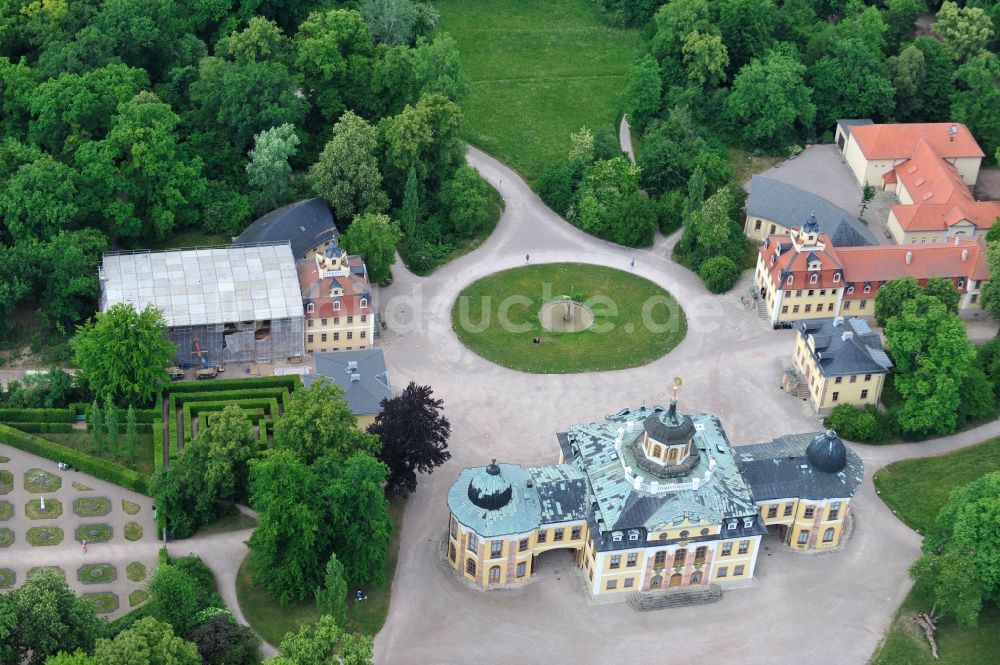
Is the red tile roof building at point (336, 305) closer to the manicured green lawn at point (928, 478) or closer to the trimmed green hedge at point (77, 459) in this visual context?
the trimmed green hedge at point (77, 459)

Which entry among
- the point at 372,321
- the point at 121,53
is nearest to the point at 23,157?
the point at 121,53

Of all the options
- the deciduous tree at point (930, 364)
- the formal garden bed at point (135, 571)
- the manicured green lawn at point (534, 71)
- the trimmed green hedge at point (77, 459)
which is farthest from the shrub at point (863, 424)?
the formal garden bed at point (135, 571)

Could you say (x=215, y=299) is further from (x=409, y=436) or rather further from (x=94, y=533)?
(x=409, y=436)

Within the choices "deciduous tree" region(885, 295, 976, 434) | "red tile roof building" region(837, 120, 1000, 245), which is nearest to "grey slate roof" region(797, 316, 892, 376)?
"deciduous tree" region(885, 295, 976, 434)

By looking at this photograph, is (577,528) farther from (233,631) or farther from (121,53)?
(121,53)

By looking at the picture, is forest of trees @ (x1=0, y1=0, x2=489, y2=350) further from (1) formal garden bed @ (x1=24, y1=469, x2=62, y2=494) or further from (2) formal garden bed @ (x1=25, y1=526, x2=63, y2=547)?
(2) formal garden bed @ (x1=25, y1=526, x2=63, y2=547)
